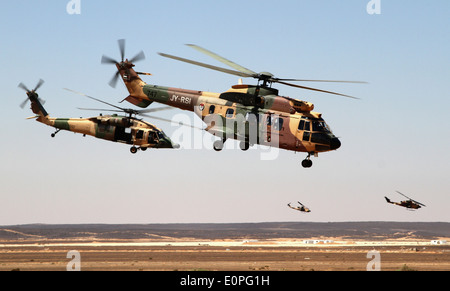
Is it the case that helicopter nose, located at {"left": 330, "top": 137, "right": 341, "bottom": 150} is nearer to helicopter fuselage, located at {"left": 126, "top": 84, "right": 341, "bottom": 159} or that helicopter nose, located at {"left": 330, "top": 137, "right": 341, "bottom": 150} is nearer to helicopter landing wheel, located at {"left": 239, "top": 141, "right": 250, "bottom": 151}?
helicopter fuselage, located at {"left": 126, "top": 84, "right": 341, "bottom": 159}

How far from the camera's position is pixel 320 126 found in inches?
1809

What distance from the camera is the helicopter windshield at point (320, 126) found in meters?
45.8

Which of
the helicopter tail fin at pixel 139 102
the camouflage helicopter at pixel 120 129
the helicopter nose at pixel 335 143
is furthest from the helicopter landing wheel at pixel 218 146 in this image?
the camouflage helicopter at pixel 120 129

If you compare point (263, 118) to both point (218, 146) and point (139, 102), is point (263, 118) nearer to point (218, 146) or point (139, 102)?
point (218, 146)

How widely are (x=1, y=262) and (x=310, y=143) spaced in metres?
56.6

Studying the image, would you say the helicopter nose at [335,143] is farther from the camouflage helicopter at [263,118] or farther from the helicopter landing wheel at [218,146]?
the helicopter landing wheel at [218,146]

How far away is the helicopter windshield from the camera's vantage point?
45.8m

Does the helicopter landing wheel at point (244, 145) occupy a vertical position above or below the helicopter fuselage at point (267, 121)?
below

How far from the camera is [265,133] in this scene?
46.4 m

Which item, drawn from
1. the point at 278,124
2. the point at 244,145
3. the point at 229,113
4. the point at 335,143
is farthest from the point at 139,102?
the point at 335,143

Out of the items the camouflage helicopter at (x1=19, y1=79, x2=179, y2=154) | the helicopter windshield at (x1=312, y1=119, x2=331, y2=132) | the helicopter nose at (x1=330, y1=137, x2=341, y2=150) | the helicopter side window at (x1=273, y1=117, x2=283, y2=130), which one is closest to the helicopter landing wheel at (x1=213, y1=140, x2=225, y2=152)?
the helicopter side window at (x1=273, y1=117, x2=283, y2=130)
